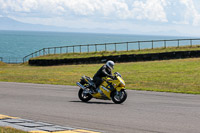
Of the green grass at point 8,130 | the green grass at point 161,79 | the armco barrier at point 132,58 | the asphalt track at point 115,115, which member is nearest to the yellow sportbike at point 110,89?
the asphalt track at point 115,115

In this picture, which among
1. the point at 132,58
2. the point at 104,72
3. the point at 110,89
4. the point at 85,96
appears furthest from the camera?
the point at 132,58

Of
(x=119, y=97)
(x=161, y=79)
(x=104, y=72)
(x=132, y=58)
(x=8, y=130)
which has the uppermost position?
(x=132, y=58)

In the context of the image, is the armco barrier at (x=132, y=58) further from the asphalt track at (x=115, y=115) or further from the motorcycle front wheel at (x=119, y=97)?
the motorcycle front wheel at (x=119, y=97)

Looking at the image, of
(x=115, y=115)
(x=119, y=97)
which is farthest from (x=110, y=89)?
(x=115, y=115)

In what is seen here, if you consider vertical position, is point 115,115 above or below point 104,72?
below

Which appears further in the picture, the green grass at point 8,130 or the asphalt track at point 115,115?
the asphalt track at point 115,115

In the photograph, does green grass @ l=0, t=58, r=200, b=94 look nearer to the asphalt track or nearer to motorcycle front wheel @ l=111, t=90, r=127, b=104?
motorcycle front wheel @ l=111, t=90, r=127, b=104

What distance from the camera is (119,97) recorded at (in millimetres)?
13180

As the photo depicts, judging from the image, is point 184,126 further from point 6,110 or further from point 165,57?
point 165,57

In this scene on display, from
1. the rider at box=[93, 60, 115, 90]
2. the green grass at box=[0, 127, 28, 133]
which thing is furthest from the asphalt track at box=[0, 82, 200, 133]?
the green grass at box=[0, 127, 28, 133]

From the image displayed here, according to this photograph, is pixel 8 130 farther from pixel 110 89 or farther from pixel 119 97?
pixel 119 97

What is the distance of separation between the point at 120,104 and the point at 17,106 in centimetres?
368

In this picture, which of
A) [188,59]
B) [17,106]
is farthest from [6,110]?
[188,59]

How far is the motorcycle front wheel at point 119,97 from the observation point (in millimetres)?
13094
